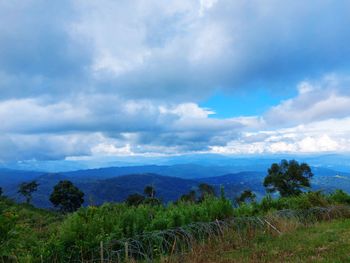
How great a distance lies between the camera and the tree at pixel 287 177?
143 feet

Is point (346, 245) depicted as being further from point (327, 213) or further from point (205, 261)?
point (327, 213)

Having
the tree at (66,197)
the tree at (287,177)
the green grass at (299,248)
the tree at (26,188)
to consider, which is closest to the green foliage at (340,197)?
the green grass at (299,248)

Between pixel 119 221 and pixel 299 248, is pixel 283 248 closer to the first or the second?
pixel 299 248

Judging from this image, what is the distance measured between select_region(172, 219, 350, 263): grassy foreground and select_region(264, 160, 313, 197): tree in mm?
33761

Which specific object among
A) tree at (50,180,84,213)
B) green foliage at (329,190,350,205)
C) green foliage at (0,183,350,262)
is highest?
green foliage at (0,183,350,262)

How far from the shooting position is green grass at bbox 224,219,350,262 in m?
7.66

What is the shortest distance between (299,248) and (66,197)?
5145cm

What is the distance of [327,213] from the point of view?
14297 mm

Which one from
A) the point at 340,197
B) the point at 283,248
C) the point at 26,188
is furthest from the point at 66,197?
the point at 283,248

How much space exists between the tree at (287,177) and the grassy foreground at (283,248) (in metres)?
33.8

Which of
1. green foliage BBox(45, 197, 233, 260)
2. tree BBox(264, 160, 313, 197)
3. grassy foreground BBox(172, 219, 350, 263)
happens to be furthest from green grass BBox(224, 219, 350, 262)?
tree BBox(264, 160, 313, 197)

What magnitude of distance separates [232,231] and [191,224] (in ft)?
3.94

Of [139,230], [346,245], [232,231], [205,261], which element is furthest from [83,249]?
[346,245]

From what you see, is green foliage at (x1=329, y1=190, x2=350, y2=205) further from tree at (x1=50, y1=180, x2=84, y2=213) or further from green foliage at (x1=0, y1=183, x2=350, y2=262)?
tree at (x1=50, y1=180, x2=84, y2=213)
